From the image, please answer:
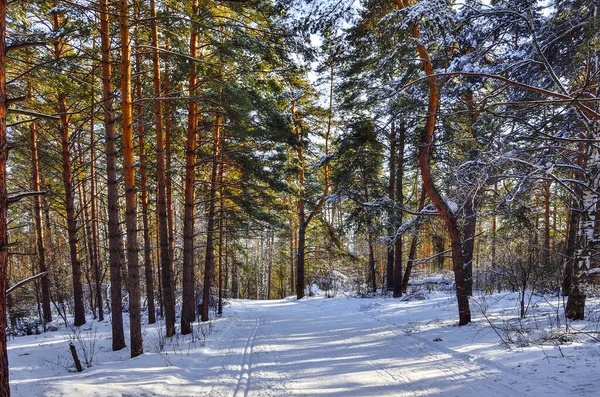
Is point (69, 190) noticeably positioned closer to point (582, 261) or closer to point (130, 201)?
point (130, 201)

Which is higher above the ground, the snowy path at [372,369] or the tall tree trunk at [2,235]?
the tall tree trunk at [2,235]

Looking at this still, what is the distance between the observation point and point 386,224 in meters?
11.8

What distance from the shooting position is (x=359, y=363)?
555cm

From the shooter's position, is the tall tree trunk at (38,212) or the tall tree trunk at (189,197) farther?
the tall tree trunk at (38,212)

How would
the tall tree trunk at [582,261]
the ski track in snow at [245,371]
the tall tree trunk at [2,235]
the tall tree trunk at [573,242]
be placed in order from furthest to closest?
the tall tree trunk at [582,261]
the tall tree trunk at [573,242]
the ski track in snow at [245,371]
the tall tree trunk at [2,235]

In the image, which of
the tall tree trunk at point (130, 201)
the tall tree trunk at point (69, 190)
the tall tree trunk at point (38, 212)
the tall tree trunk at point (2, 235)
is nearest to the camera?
the tall tree trunk at point (2, 235)

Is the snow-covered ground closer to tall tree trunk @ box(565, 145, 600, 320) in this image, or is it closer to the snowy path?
the snowy path

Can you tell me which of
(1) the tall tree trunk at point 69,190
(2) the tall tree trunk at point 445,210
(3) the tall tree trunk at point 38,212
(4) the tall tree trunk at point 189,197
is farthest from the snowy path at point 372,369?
(3) the tall tree trunk at point 38,212

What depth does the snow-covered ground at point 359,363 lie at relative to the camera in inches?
169

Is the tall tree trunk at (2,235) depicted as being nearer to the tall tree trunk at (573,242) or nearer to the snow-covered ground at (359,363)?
the snow-covered ground at (359,363)

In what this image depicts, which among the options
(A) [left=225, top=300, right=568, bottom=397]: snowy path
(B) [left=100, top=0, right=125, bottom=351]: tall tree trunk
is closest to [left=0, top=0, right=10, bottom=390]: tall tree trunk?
(A) [left=225, top=300, right=568, bottom=397]: snowy path

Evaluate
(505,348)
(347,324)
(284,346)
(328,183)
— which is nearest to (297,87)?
(328,183)

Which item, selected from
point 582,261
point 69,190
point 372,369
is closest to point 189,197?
point 69,190

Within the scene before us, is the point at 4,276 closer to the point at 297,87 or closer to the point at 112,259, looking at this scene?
the point at 112,259
